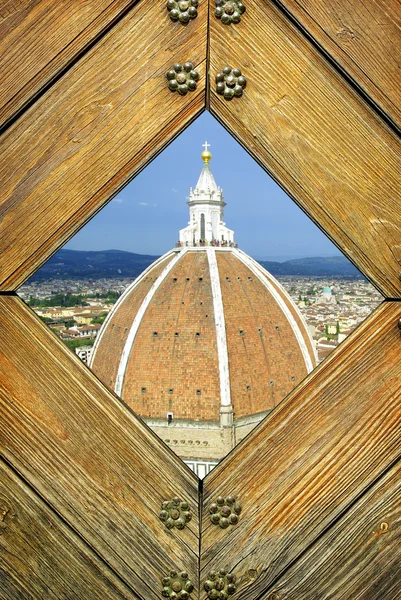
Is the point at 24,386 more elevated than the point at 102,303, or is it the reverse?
the point at 102,303

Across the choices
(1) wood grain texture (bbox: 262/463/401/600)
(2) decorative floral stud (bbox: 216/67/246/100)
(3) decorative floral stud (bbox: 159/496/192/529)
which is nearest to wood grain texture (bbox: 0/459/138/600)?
(3) decorative floral stud (bbox: 159/496/192/529)

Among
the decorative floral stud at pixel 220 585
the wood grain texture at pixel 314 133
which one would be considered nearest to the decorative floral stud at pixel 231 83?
the wood grain texture at pixel 314 133

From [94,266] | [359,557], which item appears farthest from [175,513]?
[94,266]

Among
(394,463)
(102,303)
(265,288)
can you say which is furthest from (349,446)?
(265,288)

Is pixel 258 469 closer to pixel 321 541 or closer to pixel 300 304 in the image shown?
pixel 321 541

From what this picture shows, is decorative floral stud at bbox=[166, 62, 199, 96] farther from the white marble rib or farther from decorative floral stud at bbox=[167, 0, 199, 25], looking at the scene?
the white marble rib
